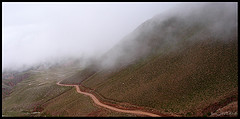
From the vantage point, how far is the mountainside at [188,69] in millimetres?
44934

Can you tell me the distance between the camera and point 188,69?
59000 mm

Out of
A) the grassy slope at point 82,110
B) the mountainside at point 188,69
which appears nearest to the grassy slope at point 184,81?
the mountainside at point 188,69

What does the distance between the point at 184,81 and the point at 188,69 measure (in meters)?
6.79

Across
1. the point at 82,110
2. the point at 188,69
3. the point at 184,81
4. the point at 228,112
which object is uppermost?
the point at 228,112

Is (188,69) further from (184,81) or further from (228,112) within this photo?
(228,112)

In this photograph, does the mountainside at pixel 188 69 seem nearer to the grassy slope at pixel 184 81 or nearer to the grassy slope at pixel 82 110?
the grassy slope at pixel 184 81

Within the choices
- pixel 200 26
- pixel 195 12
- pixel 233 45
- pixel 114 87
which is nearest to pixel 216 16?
pixel 200 26

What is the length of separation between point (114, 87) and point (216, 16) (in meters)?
64.7

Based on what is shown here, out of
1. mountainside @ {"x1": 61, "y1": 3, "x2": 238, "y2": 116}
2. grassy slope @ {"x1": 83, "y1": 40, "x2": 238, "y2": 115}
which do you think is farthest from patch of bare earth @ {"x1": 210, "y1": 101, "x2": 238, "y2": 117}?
grassy slope @ {"x1": 83, "y1": 40, "x2": 238, "y2": 115}

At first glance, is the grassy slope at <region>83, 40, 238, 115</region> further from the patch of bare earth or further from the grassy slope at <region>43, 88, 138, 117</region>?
the grassy slope at <region>43, 88, 138, 117</region>

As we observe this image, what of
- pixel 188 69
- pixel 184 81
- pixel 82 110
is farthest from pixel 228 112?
pixel 82 110

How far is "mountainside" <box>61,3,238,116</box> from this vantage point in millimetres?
44934

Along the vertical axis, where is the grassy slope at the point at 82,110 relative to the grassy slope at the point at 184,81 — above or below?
below

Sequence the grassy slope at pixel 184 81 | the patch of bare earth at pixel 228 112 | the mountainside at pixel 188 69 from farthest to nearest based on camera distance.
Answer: the mountainside at pixel 188 69
the grassy slope at pixel 184 81
the patch of bare earth at pixel 228 112
